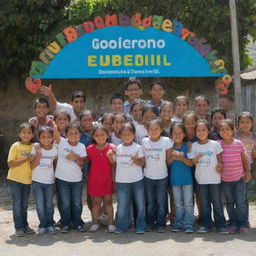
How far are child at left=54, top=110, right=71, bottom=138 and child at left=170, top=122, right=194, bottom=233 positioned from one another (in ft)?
4.06

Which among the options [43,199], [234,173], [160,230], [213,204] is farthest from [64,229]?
[234,173]

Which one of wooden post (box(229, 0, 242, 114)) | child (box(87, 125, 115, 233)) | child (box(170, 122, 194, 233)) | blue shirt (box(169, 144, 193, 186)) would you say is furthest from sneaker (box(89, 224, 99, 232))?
wooden post (box(229, 0, 242, 114))

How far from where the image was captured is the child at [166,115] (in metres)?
4.93

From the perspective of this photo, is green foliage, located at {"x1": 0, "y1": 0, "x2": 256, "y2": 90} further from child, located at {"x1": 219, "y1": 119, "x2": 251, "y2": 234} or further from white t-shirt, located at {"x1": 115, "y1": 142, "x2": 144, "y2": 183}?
Result: white t-shirt, located at {"x1": 115, "y1": 142, "x2": 144, "y2": 183}

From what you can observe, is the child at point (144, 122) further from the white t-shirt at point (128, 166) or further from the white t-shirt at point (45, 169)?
the white t-shirt at point (45, 169)

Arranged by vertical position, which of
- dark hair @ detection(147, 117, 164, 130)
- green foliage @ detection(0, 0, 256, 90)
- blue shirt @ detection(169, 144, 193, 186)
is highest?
green foliage @ detection(0, 0, 256, 90)

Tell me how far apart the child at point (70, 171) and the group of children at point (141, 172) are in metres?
0.01

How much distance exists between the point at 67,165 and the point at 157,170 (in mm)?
982

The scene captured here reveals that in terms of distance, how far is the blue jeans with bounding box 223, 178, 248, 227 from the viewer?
15.2 ft

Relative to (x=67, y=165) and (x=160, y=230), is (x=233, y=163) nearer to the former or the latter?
(x=160, y=230)

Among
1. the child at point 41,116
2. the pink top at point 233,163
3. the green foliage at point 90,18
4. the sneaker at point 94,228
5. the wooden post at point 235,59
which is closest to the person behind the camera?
the pink top at point 233,163

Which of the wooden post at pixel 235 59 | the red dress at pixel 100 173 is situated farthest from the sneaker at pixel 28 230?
the wooden post at pixel 235 59

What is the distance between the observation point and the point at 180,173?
4.68 m

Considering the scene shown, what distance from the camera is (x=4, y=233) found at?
4871 mm
